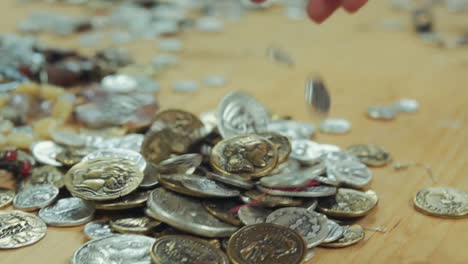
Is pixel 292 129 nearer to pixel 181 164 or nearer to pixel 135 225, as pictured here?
pixel 181 164

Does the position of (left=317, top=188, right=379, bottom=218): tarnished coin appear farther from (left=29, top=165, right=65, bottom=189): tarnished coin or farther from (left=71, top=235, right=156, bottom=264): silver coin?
(left=29, top=165, right=65, bottom=189): tarnished coin

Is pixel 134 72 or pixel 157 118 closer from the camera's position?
pixel 157 118

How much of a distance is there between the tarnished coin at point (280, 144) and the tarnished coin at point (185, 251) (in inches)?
8.5

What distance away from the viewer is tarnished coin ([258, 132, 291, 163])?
1.15 meters

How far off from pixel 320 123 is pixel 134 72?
0.48 meters

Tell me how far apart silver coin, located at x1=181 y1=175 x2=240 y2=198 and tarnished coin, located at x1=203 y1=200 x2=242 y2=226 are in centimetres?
1

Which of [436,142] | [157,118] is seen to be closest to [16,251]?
[157,118]

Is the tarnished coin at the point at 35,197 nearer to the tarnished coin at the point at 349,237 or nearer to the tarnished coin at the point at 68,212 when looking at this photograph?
the tarnished coin at the point at 68,212

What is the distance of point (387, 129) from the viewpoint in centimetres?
143

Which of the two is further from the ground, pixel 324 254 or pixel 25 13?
pixel 25 13

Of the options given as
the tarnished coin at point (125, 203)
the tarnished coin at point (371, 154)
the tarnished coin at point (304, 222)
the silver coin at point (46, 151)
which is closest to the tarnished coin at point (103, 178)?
the tarnished coin at point (125, 203)

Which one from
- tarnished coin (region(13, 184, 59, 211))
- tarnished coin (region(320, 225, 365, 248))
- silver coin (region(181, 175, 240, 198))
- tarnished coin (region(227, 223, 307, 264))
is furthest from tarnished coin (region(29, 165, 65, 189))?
tarnished coin (region(320, 225, 365, 248))

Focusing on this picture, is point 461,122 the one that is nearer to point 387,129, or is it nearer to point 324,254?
point 387,129

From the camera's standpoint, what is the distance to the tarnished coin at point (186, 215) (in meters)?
1.02
